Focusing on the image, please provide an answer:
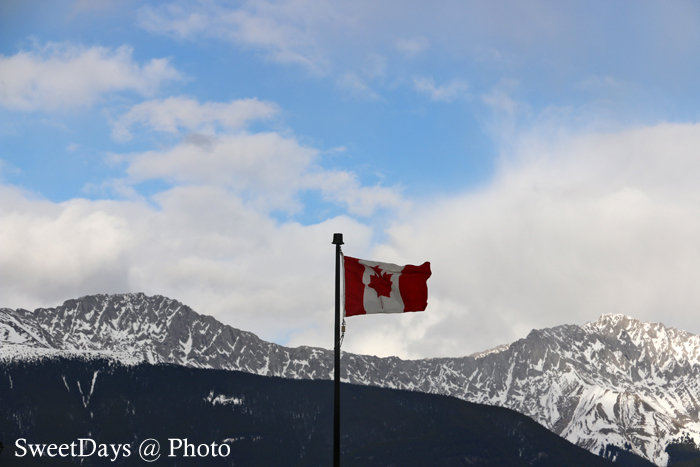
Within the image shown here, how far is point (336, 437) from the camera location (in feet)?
88.6

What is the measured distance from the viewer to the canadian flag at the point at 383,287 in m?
31.0

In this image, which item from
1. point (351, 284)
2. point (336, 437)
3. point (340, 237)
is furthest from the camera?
point (351, 284)

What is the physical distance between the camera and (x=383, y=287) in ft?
102

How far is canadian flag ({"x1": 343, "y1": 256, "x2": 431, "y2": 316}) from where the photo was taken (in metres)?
31.0

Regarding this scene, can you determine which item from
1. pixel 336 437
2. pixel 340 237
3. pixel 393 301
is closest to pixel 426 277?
pixel 393 301

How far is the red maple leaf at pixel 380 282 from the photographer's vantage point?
31.1 meters

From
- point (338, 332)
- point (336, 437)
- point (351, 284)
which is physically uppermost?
point (351, 284)

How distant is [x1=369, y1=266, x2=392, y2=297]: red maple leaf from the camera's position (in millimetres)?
31062

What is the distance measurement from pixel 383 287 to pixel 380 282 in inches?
10.2

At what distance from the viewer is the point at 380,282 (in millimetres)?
31094

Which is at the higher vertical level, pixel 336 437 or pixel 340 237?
pixel 340 237

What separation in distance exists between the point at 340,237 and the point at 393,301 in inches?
161

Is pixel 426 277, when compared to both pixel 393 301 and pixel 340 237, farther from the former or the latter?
pixel 340 237

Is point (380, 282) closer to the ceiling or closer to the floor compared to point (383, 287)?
closer to the ceiling
